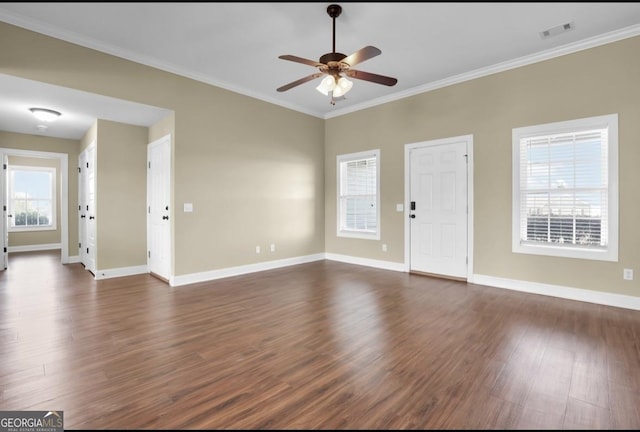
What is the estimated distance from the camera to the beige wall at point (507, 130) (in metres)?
3.48

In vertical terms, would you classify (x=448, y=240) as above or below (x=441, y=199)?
below

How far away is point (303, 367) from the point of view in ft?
7.36

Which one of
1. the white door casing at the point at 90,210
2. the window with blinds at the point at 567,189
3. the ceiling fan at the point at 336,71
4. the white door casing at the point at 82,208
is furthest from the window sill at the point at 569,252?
the white door casing at the point at 82,208

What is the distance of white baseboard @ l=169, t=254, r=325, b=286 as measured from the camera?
457 cm

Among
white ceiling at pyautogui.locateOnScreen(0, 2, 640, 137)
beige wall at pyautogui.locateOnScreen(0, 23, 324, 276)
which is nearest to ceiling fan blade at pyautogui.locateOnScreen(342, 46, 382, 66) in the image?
white ceiling at pyautogui.locateOnScreen(0, 2, 640, 137)

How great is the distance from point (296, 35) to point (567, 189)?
3.78 metres

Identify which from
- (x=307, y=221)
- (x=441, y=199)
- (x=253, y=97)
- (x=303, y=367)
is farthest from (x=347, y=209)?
(x=303, y=367)

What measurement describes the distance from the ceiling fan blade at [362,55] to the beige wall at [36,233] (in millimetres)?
7960

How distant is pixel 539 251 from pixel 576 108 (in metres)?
1.81

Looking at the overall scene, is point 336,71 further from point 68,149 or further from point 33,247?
point 33,247

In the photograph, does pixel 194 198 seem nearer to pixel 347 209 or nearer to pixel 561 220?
pixel 347 209

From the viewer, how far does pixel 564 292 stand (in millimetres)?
3875

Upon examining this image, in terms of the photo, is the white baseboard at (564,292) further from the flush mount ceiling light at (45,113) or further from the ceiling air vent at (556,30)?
the flush mount ceiling light at (45,113)

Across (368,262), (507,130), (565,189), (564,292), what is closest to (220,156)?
(368,262)
